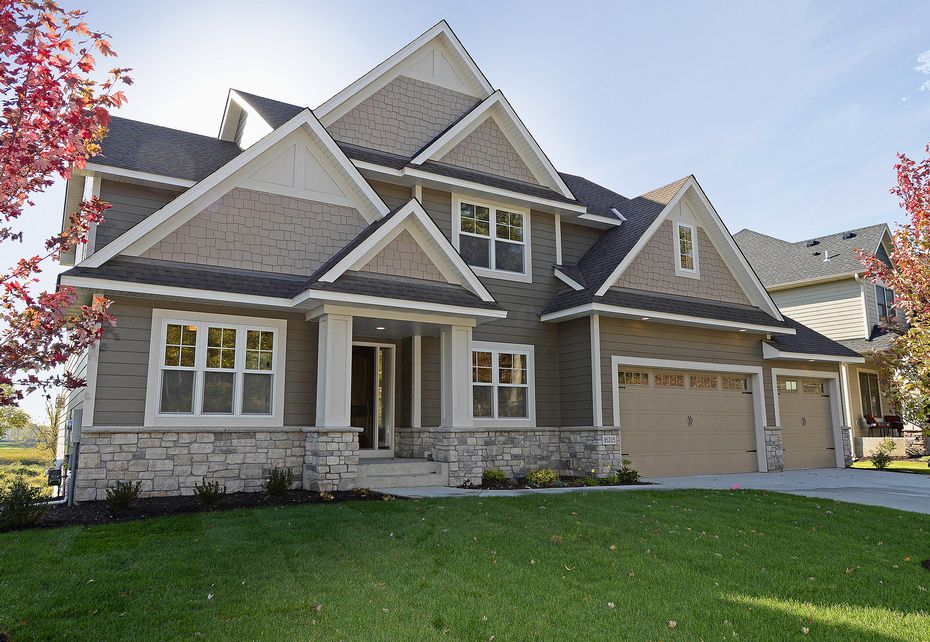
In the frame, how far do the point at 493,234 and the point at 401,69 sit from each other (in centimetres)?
426

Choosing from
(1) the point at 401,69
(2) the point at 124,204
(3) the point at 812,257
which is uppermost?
(1) the point at 401,69

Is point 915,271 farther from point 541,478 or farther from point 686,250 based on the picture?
point 686,250

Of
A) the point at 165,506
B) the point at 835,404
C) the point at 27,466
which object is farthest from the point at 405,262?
the point at 27,466

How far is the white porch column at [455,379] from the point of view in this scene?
12102mm

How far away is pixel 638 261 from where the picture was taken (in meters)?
14.7

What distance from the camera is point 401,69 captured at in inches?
572

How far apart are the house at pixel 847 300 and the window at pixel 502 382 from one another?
44.3 ft

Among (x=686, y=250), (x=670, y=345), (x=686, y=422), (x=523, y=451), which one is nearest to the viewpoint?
(x=523, y=451)

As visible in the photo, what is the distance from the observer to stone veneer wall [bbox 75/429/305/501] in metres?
9.68

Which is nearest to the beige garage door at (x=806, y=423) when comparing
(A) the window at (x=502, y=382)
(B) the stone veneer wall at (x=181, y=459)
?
(A) the window at (x=502, y=382)

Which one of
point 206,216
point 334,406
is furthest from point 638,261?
point 206,216

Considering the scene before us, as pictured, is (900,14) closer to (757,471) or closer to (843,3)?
(843,3)

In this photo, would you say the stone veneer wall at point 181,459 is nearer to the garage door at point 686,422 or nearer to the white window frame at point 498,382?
the white window frame at point 498,382

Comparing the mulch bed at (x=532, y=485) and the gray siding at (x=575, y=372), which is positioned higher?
the gray siding at (x=575, y=372)
